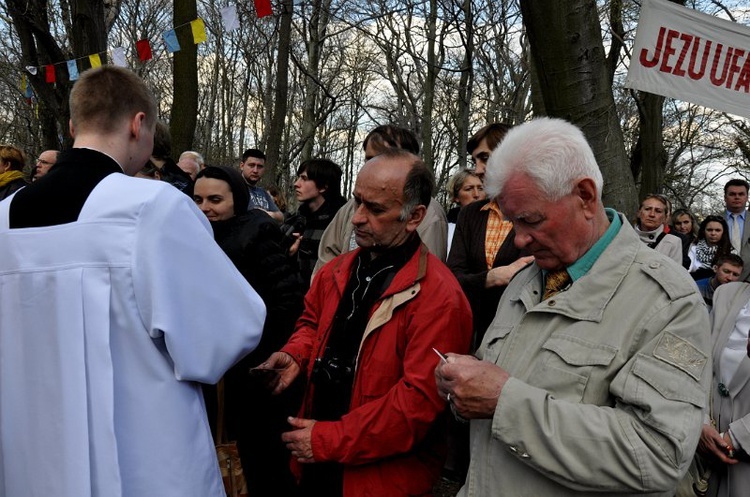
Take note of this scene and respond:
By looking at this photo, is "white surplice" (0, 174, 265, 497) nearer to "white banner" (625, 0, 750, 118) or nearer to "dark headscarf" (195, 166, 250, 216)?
"dark headscarf" (195, 166, 250, 216)

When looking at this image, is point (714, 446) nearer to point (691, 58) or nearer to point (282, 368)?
point (282, 368)

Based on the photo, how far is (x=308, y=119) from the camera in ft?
48.0

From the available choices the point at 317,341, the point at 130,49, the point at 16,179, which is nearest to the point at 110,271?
the point at 317,341

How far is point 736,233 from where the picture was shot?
782 centimetres

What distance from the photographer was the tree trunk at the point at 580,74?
3.08 metres

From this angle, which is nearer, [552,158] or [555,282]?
[552,158]

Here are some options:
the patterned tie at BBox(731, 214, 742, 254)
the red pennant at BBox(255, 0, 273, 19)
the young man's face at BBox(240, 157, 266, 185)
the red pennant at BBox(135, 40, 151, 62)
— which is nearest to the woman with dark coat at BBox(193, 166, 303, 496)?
the young man's face at BBox(240, 157, 266, 185)

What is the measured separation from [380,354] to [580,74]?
1.89 m

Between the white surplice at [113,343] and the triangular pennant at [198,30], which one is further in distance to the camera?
the triangular pennant at [198,30]

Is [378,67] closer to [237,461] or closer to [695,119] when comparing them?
[695,119]

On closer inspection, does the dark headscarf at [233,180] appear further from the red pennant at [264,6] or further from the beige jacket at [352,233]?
the red pennant at [264,6]

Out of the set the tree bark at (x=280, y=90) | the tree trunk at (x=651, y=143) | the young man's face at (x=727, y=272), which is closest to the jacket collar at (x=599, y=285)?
the young man's face at (x=727, y=272)

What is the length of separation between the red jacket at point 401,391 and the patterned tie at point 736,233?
261 inches

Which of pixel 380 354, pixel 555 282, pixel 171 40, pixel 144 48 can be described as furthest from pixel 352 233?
pixel 144 48
